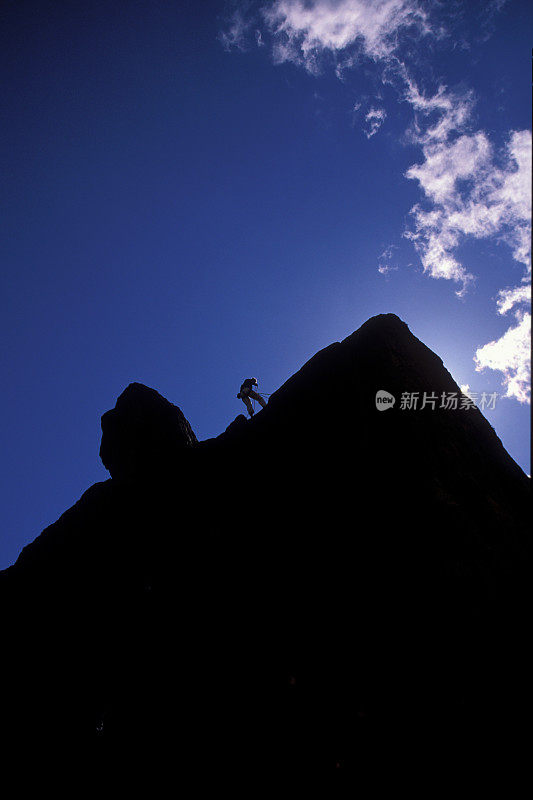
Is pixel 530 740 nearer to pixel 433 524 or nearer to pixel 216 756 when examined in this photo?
pixel 433 524

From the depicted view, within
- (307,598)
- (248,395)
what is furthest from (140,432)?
(307,598)

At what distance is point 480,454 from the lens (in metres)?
10.1

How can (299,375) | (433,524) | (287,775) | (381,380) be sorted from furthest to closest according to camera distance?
(299,375)
(381,380)
(433,524)
(287,775)

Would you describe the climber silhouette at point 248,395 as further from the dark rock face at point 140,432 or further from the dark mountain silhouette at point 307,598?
the dark mountain silhouette at point 307,598

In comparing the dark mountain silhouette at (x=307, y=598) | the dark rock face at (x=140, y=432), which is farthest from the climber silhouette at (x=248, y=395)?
the dark mountain silhouette at (x=307, y=598)

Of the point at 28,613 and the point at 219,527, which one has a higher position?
the point at 219,527

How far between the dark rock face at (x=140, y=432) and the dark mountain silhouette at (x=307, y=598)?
3114mm

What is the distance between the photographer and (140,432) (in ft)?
57.3

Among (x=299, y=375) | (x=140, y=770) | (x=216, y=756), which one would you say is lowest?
(x=140, y=770)

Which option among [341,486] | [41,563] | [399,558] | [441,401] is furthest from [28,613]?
[441,401]

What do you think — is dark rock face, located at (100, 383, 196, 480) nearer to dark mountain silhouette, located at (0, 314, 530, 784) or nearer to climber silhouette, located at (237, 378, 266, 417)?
dark mountain silhouette, located at (0, 314, 530, 784)

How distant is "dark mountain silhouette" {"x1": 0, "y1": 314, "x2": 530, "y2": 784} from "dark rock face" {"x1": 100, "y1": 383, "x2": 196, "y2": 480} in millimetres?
3114

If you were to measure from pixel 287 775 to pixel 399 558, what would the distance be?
18.3 ft

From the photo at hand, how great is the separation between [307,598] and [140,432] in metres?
A: 12.8
